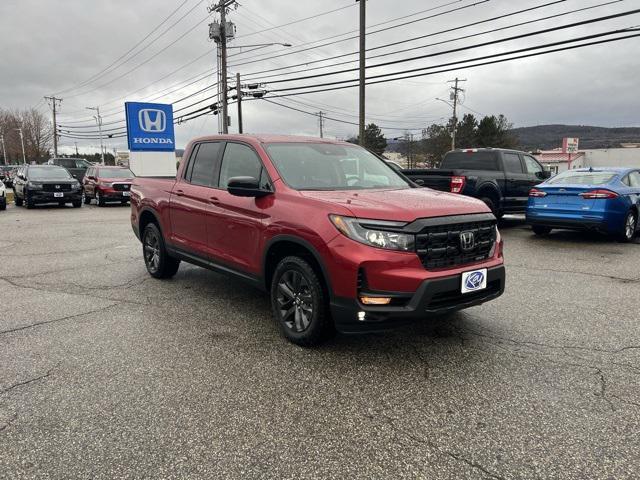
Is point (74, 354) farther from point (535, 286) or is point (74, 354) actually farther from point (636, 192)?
point (636, 192)

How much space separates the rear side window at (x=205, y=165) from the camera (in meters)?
5.24

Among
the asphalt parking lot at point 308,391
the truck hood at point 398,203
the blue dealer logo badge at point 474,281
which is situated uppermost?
the truck hood at point 398,203

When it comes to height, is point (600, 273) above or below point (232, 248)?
below

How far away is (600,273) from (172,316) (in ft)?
19.6

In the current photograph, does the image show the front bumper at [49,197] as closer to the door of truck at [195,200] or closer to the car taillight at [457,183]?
the door of truck at [195,200]

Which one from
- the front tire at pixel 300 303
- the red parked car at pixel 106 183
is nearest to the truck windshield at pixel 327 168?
the front tire at pixel 300 303

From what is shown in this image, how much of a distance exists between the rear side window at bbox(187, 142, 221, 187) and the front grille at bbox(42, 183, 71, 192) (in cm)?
1478

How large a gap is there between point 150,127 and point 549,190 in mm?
13902

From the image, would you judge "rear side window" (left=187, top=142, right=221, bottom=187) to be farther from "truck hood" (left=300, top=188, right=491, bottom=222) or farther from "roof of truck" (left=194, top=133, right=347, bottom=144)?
"truck hood" (left=300, top=188, right=491, bottom=222)

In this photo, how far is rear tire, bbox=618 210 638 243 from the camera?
9070mm

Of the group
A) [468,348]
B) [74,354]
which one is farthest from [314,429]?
[74,354]

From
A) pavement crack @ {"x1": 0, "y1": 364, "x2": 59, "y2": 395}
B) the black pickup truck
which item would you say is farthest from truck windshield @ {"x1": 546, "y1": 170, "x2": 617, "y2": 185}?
pavement crack @ {"x1": 0, "y1": 364, "x2": 59, "y2": 395}

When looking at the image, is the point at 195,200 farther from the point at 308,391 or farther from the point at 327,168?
the point at 308,391

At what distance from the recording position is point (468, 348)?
3.98 m
